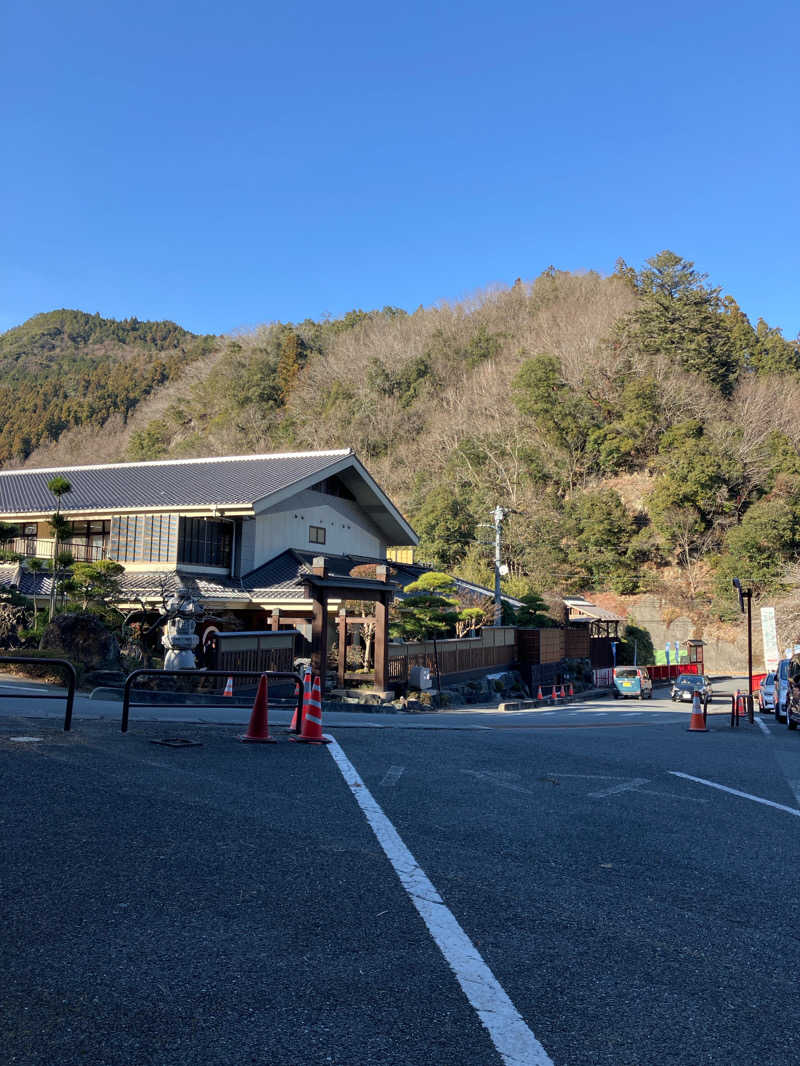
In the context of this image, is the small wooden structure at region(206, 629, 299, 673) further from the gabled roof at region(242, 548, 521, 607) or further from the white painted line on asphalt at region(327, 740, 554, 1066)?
the white painted line on asphalt at region(327, 740, 554, 1066)

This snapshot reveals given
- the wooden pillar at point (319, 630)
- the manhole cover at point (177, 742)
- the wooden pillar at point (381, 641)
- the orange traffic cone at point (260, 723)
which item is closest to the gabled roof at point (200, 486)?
the wooden pillar at point (319, 630)

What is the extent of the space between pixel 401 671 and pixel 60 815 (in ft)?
61.6

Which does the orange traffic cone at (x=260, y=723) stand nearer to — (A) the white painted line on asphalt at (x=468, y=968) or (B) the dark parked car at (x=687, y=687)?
(A) the white painted line on asphalt at (x=468, y=968)

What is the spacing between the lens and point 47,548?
2858 centimetres

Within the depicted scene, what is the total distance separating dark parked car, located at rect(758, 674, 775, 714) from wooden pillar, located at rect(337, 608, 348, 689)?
12.7 meters

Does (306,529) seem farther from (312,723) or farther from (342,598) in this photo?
(312,723)

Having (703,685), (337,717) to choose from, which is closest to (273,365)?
(703,685)

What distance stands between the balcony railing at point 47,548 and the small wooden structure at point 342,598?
31.7ft

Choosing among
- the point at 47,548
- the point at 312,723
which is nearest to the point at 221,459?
the point at 47,548

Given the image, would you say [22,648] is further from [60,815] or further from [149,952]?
[149,952]

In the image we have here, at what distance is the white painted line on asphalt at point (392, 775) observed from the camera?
7850mm

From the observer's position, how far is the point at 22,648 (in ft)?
61.9

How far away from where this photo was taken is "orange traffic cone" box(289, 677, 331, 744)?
9.95m

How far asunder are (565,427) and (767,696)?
3119 cm
